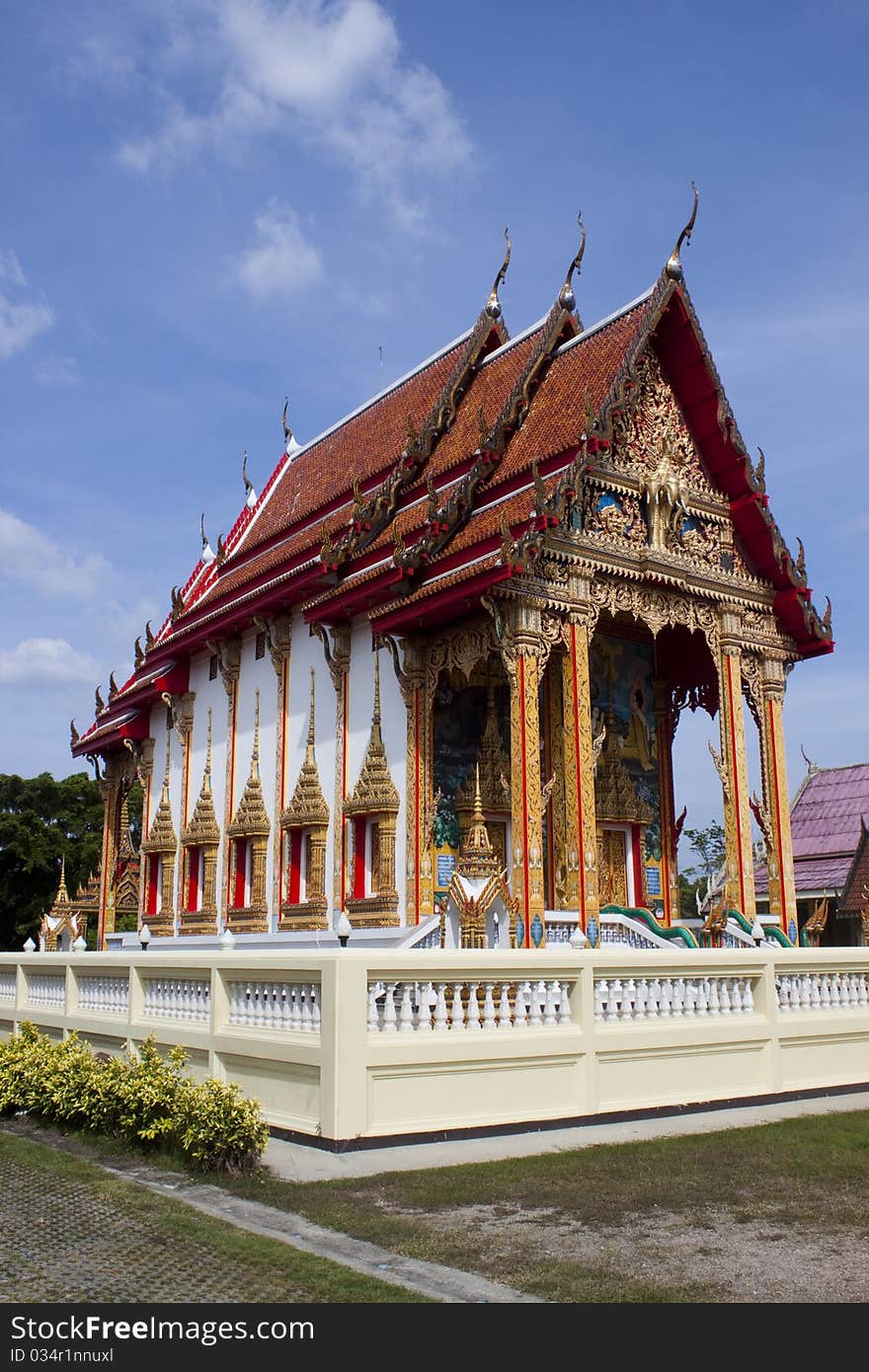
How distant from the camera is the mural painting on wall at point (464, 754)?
14359 millimetres

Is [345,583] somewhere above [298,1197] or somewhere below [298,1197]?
above

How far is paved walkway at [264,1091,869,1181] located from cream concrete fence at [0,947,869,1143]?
122mm

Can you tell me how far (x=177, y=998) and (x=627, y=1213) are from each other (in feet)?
14.8

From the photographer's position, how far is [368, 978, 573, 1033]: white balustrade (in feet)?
23.2

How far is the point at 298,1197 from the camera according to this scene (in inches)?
221

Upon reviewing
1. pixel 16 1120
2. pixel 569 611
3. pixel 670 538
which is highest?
pixel 670 538

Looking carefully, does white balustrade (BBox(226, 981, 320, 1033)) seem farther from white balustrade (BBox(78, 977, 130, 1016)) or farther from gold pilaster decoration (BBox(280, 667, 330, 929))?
gold pilaster decoration (BBox(280, 667, 330, 929))

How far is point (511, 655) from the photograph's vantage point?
1294cm

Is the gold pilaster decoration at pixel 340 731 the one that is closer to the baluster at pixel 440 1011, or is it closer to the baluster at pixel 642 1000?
the baluster at pixel 642 1000

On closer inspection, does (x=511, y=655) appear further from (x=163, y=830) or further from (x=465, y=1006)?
(x=163, y=830)

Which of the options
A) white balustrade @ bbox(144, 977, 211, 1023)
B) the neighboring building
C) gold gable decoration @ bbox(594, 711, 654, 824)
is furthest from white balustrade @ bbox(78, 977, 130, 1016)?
the neighboring building

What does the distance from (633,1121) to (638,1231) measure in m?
3.02
